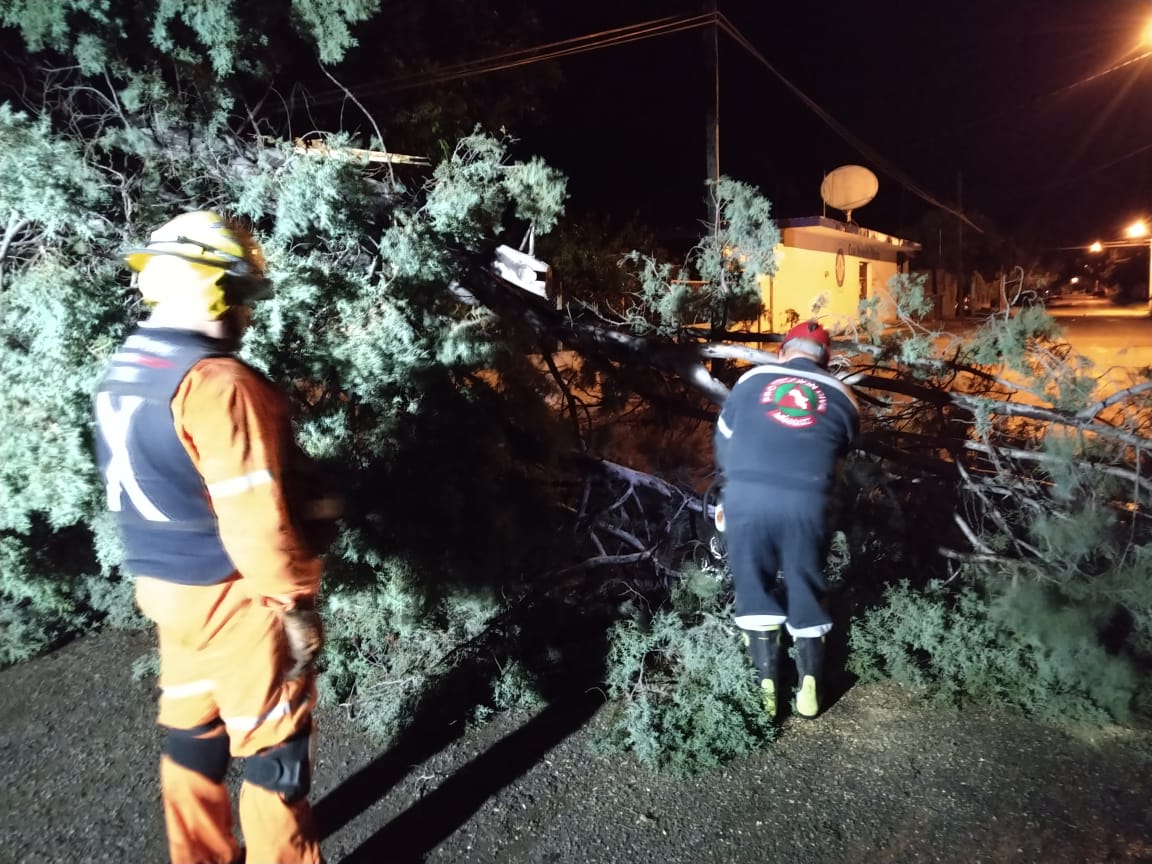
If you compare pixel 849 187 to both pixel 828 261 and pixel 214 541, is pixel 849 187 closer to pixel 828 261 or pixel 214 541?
pixel 828 261

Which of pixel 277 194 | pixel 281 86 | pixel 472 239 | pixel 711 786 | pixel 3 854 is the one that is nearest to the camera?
pixel 3 854

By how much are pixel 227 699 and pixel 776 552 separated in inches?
88.0

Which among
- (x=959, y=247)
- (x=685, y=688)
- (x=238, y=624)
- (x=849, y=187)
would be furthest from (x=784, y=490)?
(x=959, y=247)

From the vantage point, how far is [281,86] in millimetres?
5035

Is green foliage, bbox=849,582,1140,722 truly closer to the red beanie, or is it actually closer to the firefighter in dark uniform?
the firefighter in dark uniform

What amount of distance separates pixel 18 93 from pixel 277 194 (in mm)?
1786

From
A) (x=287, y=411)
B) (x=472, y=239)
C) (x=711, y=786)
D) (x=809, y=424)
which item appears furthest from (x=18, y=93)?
(x=711, y=786)

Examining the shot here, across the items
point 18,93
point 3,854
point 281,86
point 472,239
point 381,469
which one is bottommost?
point 3,854

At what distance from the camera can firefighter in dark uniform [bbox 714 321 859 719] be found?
10.7 ft

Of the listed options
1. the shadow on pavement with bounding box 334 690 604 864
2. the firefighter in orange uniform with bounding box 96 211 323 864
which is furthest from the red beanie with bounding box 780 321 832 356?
the firefighter in orange uniform with bounding box 96 211 323 864

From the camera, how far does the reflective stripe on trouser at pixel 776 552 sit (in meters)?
3.30

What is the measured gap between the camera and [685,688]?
370 cm

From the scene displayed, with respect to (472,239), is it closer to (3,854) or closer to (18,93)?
(18,93)

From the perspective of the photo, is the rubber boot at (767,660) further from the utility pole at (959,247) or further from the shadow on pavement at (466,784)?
the utility pole at (959,247)
